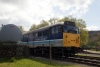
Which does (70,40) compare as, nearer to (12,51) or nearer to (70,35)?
(70,35)

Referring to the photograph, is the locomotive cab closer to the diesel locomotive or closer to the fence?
the diesel locomotive

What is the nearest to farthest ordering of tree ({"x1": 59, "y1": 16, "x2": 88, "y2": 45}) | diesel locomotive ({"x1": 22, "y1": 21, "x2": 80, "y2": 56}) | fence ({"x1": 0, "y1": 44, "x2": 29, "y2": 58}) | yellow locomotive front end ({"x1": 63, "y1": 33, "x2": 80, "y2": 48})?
fence ({"x1": 0, "y1": 44, "x2": 29, "y2": 58}) → yellow locomotive front end ({"x1": 63, "y1": 33, "x2": 80, "y2": 48}) → diesel locomotive ({"x1": 22, "y1": 21, "x2": 80, "y2": 56}) → tree ({"x1": 59, "y1": 16, "x2": 88, "y2": 45})

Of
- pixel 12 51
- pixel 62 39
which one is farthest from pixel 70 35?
pixel 12 51

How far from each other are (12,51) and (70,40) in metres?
6.91

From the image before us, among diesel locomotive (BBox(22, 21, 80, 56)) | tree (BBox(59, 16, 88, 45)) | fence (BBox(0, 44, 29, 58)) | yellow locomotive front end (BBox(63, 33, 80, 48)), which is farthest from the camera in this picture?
tree (BBox(59, 16, 88, 45))

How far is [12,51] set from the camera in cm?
1592

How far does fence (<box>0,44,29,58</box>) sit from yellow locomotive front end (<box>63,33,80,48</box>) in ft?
15.1

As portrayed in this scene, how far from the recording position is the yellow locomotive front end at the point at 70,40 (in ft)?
58.3

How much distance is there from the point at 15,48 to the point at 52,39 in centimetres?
501

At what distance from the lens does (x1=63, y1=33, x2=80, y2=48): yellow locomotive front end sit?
17772mm

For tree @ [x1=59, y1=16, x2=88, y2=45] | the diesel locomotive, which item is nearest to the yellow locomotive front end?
the diesel locomotive

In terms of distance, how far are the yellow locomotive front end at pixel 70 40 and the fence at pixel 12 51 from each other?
4.61m

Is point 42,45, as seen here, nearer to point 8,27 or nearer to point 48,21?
point 8,27

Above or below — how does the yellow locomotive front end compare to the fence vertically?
above
